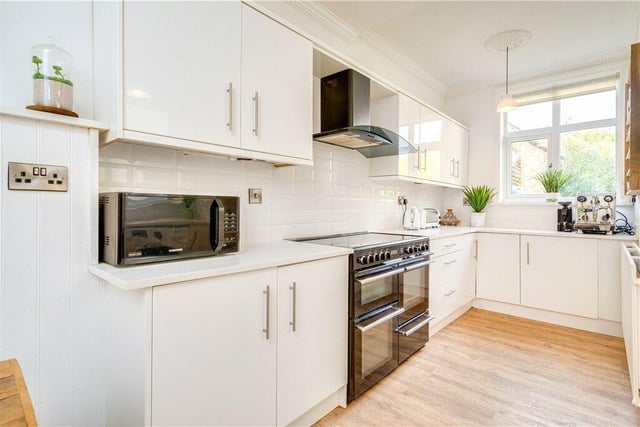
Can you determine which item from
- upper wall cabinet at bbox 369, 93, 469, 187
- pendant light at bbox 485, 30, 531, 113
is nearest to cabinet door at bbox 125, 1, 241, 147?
upper wall cabinet at bbox 369, 93, 469, 187

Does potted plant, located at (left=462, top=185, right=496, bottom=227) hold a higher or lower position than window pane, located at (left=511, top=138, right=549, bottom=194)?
lower

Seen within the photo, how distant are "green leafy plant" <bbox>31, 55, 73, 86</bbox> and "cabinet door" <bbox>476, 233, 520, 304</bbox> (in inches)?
144

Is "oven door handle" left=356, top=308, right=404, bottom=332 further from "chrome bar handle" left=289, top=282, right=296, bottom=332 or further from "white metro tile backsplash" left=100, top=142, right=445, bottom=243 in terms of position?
"white metro tile backsplash" left=100, top=142, right=445, bottom=243

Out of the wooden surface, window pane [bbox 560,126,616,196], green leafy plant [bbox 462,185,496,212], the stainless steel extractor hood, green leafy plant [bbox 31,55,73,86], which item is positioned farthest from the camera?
green leafy plant [bbox 462,185,496,212]

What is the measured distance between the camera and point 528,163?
12.4ft

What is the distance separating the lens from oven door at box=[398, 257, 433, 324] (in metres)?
2.18

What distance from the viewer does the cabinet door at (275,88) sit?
5.15 ft

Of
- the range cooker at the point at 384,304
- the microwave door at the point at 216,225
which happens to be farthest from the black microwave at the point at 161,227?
the range cooker at the point at 384,304

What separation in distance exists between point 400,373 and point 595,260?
2.19m

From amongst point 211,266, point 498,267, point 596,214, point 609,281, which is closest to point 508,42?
point 596,214

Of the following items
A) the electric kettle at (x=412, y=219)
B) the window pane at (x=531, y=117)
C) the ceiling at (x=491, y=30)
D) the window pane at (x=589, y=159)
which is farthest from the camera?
the window pane at (x=531, y=117)

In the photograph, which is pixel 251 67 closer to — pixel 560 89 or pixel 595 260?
pixel 595 260

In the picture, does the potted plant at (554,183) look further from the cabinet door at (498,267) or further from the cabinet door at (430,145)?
the cabinet door at (430,145)

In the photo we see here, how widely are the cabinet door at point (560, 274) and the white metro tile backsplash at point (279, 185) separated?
1.38 meters
